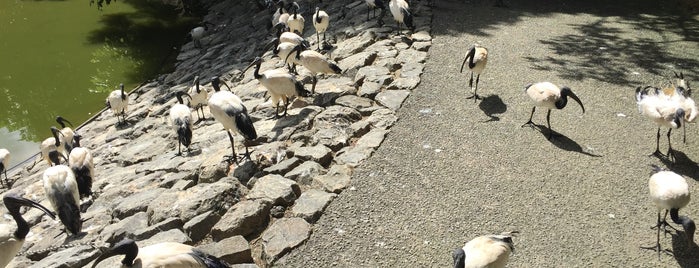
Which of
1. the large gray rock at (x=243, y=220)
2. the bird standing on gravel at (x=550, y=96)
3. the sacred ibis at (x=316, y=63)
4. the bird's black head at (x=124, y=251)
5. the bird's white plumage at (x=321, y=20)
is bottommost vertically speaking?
the large gray rock at (x=243, y=220)

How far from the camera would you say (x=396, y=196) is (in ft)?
21.5

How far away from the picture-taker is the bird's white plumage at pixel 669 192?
557 centimetres

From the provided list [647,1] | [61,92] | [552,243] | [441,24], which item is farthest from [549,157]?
[61,92]

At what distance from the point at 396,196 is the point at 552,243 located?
178 cm

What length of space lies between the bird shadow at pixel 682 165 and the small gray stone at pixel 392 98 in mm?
3790

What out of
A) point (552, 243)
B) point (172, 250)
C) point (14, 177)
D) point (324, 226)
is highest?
point (172, 250)

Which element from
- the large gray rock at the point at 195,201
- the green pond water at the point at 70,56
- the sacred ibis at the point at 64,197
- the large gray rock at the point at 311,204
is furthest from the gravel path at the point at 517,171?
the green pond water at the point at 70,56

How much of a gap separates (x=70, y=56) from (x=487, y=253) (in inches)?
719

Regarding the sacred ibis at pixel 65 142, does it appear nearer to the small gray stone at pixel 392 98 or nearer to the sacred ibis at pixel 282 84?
the sacred ibis at pixel 282 84

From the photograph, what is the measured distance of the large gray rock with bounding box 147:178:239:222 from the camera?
20.9ft

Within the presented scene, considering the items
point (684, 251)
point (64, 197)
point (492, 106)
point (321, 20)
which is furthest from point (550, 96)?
point (64, 197)

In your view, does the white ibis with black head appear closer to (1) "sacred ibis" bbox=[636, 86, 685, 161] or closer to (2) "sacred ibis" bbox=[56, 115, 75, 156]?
(2) "sacred ibis" bbox=[56, 115, 75, 156]

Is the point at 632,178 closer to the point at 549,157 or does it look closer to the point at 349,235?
the point at 549,157

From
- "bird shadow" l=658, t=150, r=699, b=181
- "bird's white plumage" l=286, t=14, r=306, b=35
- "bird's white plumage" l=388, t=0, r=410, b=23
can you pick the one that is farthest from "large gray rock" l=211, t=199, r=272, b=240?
"bird's white plumage" l=286, t=14, r=306, b=35
